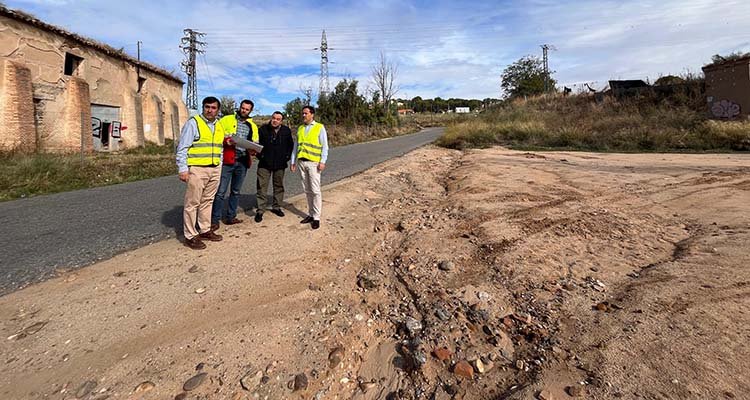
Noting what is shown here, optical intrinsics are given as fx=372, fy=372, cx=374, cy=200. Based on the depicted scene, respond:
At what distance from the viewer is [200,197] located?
4.52 meters

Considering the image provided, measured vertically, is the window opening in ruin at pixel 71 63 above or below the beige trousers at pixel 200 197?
above

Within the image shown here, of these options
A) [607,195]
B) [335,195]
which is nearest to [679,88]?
[607,195]

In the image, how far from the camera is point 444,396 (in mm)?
2148

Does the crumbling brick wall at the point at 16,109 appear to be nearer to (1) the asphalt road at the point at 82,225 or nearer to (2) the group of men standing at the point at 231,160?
(1) the asphalt road at the point at 82,225

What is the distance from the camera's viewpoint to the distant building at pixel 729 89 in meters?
19.5

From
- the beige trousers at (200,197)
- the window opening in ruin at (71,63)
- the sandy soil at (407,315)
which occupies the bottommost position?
the sandy soil at (407,315)

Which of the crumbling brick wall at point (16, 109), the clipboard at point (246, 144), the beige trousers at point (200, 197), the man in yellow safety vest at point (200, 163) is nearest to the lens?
the man in yellow safety vest at point (200, 163)

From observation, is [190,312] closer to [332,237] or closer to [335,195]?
[332,237]

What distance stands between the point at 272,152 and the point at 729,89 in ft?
85.9

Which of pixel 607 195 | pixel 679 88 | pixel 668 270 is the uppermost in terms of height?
pixel 679 88

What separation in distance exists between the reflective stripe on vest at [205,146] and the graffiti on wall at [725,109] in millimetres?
26468

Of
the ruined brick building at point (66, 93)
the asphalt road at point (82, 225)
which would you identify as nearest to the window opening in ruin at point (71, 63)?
the ruined brick building at point (66, 93)

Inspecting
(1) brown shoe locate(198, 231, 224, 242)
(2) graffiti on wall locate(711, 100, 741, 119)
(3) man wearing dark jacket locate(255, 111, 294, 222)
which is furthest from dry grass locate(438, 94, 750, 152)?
(1) brown shoe locate(198, 231, 224, 242)

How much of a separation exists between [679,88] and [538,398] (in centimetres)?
3338
